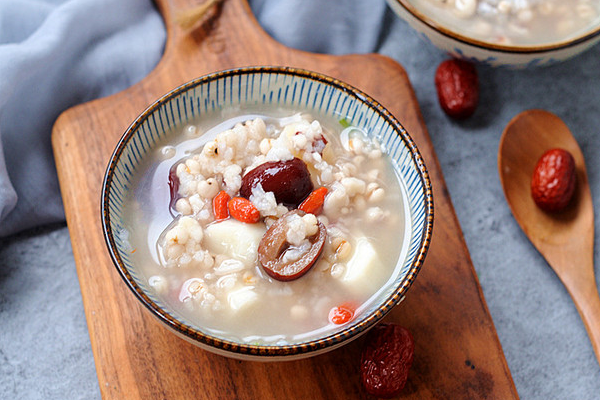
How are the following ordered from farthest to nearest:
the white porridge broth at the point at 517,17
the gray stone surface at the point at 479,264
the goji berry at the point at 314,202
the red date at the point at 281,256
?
the white porridge broth at the point at 517,17 → the gray stone surface at the point at 479,264 → the goji berry at the point at 314,202 → the red date at the point at 281,256

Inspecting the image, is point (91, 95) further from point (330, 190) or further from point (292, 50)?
point (330, 190)

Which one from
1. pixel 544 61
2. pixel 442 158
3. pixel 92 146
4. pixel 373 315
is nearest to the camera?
pixel 373 315

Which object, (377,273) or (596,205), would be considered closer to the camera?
(377,273)

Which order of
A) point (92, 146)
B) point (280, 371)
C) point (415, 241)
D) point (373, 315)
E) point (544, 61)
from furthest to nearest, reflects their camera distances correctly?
1. point (544, 61)
2. point (92, 146)
3. point (280, 371)
4. point (415, 241)
5. point (373, 315)

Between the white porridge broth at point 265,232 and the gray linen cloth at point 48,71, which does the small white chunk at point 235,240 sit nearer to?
the white porridge broth at point 265,232

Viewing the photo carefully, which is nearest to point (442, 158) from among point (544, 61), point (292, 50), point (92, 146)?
point (544, 61)

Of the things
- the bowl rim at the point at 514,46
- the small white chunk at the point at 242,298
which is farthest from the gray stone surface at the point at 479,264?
the small white chunk at the point at 242,298
